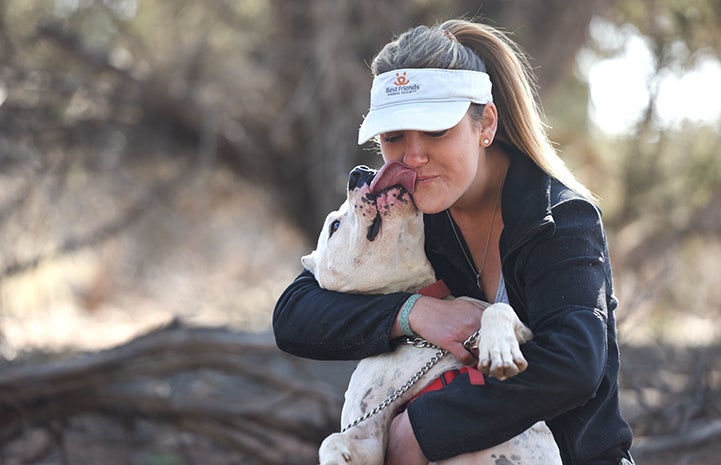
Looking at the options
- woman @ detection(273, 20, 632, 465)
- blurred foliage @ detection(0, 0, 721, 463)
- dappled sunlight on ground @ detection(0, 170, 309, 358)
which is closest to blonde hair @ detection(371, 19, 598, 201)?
woman @ detection(273, 20, 632, 465)

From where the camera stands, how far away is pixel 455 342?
102 inches

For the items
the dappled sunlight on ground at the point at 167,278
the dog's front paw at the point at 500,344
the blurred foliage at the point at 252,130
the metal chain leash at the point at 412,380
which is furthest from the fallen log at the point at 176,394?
the dog's front paw at the point at 500,344

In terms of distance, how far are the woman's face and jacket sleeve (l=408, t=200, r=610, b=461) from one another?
11.2 inches

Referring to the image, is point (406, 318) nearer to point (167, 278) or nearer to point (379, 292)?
point (379, 292)

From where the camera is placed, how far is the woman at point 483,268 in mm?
2439

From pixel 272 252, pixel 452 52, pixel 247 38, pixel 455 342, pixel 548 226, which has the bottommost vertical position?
pixel 272 252

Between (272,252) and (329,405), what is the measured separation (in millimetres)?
10393

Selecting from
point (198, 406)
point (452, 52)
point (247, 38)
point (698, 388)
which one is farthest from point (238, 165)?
point (452, 52)

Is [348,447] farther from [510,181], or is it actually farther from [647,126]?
[647,126]

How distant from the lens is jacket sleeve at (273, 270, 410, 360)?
2730 millimetres

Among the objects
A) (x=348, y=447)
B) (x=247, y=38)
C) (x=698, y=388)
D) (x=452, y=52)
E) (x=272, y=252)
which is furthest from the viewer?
(x=272, y=252)

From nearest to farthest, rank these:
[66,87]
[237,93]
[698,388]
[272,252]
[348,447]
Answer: [348,447], [698,388], [66,87], [237,93], [272,252]

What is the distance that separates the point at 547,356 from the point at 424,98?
2.73ft

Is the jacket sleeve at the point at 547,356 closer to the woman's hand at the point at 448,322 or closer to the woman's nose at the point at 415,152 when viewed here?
the woman's hand at the point at 448,322
